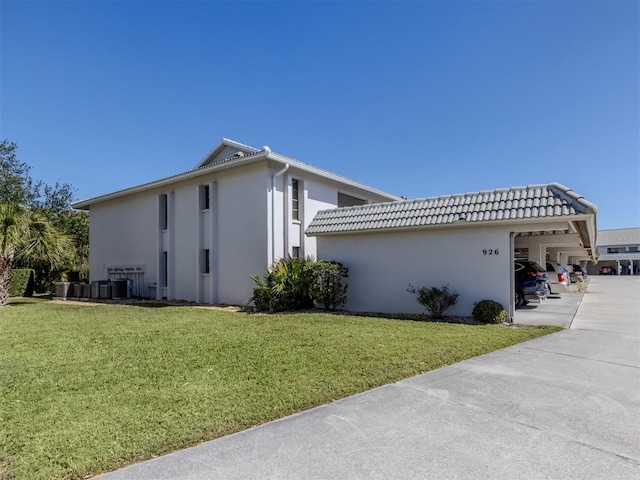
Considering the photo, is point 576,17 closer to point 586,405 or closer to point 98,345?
point 586,405

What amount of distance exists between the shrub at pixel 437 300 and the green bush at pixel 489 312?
0.78 m

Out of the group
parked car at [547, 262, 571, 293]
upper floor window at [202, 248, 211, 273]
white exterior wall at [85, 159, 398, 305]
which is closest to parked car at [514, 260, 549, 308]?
parked car at [547, 262, 571, 293]

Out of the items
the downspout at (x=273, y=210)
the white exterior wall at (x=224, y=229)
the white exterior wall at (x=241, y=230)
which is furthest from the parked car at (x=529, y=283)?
the white exterior wall at (x=241, y=230)

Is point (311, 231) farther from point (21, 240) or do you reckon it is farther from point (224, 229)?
point (21, 240)

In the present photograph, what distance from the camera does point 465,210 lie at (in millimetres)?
10859

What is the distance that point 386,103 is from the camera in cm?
1606

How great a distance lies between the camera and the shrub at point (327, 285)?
1230cm

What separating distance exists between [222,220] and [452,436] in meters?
13.5

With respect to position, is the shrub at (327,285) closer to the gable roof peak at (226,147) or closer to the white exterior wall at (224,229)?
the white exterior wall at (224,229)

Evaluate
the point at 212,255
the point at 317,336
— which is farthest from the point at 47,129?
the point at 317,336

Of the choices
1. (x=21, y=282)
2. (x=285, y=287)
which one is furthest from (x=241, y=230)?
(x=21, y=282)

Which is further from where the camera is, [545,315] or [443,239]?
[545,315]

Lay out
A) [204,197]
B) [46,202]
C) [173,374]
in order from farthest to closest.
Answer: [46,202] → [204,197] → [173,374]

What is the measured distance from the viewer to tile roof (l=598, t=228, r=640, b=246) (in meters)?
60.4
